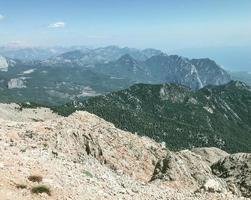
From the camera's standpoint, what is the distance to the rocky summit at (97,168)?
32.2m

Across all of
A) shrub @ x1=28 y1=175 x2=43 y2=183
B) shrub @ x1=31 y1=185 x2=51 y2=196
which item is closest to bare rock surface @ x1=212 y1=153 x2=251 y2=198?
shrub @ x1=28 y1=175 x2=43 y2=183

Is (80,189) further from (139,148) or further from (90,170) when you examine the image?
(139,148)

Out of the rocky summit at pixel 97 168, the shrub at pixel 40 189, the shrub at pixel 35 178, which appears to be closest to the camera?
the shrub at pixel 40 189

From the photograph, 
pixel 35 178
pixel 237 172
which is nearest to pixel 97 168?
pixel 35 178

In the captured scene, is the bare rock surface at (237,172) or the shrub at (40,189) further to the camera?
the bare rock surface at (237,172)

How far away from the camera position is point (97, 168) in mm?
41594

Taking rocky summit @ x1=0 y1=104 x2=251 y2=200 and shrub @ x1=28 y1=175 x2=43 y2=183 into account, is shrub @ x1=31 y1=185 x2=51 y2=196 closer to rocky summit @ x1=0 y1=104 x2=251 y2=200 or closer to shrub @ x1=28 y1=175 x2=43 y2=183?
rocky summit @ x1=0 y1=104 x2=251 y2=200

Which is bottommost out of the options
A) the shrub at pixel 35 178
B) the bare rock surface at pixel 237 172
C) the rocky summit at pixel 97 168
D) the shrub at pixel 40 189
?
the bare rock surface at pixel 237 172

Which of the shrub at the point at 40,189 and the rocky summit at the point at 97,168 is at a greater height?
the shrub at the point at 40,189

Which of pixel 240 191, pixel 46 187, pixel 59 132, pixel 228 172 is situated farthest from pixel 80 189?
pixel 228 172

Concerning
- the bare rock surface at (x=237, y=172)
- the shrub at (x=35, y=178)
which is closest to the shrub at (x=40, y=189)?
the shrub at (x=35, y=178)

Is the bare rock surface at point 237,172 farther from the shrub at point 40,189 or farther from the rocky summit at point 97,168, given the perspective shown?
the shrub at point 40,189

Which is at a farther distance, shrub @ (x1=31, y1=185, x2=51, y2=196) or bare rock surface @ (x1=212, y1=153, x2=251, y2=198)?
bare rock surface @ (x1=212, y1=153, x2=251, y2=198)

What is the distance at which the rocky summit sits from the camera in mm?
32250
